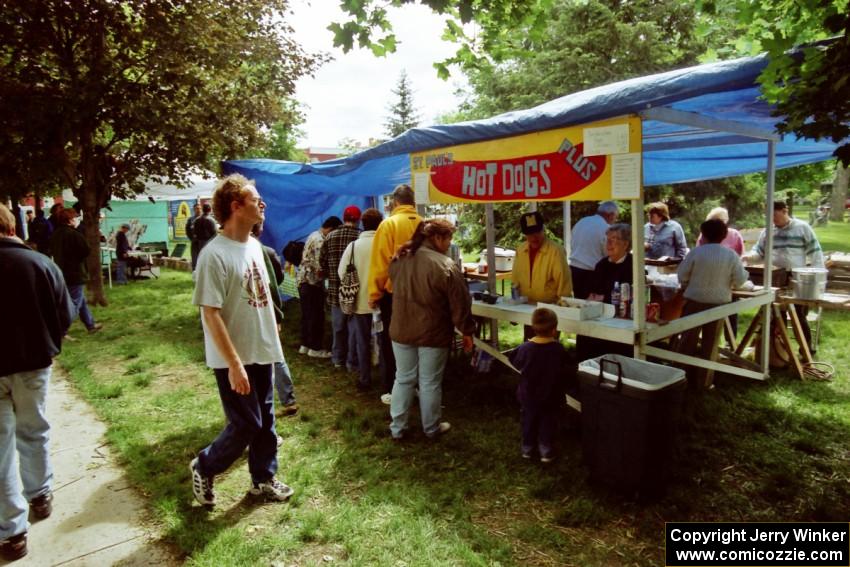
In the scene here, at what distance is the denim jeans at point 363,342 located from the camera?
554 cm

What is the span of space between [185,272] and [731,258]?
15.0 metres

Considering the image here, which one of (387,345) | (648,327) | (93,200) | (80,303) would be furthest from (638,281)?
(93,200)

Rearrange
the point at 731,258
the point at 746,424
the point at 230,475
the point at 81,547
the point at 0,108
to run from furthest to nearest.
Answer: the point at 0,108 < the point at 731,258 < the point at 746,424 < the point at 230,475 < the point at 81,547

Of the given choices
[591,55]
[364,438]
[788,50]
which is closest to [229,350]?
[364,438]

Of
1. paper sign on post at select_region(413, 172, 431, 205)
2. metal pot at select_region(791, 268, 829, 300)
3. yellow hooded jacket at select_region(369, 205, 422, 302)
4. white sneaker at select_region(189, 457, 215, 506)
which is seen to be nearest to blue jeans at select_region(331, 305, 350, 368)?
yellow hooded jacket at select_region(369, 205, 422, 302)

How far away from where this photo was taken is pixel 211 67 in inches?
384

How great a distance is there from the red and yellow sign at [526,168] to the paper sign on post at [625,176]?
30 millimetres

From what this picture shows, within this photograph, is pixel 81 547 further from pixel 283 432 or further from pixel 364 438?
pixel 364 438

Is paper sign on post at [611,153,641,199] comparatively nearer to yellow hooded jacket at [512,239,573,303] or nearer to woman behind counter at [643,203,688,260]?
yellow hooded jacket at [512,239,573,303]

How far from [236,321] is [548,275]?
9.50 feet

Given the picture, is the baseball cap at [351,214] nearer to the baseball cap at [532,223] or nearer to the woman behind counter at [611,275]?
the baseball cap at [532,223]

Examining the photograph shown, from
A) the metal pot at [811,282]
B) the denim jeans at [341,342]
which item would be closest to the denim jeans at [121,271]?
the denim jeans at [341,342]

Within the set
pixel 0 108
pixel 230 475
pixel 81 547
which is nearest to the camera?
pixel 81 547

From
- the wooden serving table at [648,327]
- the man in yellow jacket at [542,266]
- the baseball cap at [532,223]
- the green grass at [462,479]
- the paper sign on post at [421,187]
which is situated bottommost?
the green grass at [462,479]
